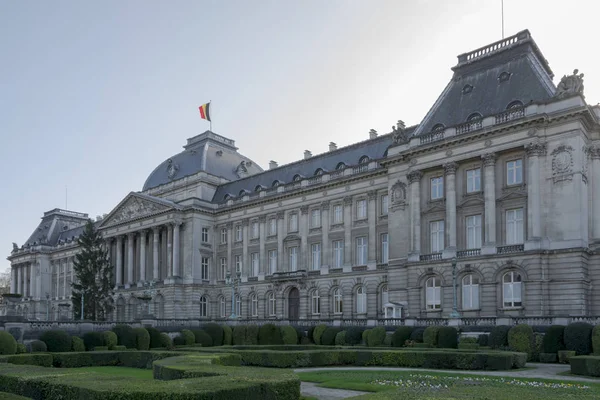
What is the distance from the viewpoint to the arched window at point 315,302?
64.2 m

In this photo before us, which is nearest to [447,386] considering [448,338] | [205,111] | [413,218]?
[448,338]

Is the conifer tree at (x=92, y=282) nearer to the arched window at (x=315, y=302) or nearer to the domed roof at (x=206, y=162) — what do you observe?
the domed roof at (x=206, y=162)

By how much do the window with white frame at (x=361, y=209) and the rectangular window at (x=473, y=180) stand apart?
1364 cm

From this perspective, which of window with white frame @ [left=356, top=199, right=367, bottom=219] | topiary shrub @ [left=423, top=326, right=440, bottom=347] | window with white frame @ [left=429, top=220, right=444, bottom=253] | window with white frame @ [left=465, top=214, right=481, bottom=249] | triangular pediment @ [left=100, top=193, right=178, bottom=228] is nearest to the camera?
topiary shrub @ [left=423, top=326, right=440, bottom=347]

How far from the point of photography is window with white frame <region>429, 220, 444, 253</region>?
5166cm

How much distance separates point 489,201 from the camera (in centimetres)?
4819

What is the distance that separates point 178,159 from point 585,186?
5606cm

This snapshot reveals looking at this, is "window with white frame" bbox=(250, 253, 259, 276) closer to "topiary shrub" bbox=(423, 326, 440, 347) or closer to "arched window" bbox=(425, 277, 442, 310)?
"arched window" bbox=(425, 277, 442, 310)

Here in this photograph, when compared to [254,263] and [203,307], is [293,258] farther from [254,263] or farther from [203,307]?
[203,307]

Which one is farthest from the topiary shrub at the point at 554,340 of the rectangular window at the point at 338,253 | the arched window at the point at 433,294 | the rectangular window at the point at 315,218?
the rectangular window at the point at 315,218

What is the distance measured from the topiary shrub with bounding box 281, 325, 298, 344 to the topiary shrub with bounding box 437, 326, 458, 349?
13255 millimetres

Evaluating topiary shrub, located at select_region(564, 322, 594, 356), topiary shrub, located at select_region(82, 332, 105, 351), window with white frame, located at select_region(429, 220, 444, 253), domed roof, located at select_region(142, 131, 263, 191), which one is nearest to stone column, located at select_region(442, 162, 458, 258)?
window with white frame, located at select_region(429, 220, 444, 253)

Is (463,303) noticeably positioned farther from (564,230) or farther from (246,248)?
(246,248)

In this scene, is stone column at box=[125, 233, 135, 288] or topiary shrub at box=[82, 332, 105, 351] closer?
topiary shrub at box=[82, 332, 105, 351]
